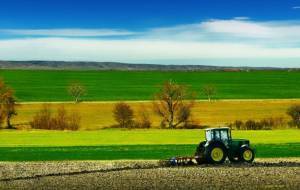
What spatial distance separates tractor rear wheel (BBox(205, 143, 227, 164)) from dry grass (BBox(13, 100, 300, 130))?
5075cm

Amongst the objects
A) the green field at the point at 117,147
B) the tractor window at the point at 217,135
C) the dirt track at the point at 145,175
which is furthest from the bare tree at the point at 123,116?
the tractor window at the point at 217,135

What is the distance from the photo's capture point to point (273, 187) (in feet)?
88.1

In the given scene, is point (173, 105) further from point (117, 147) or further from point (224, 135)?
point (224, 135)

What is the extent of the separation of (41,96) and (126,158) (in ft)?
370

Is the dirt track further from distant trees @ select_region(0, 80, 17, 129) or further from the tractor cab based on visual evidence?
distant trees @ select_region(0, 80, 17, 129)

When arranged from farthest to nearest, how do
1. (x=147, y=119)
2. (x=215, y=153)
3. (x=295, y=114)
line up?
1. (x=147, y=119)
2. (x=295, y=114)
3. (x=215, y=153)

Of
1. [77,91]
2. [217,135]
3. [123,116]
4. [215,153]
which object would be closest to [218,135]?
[217,135]

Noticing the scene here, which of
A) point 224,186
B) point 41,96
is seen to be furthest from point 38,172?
point 41,96

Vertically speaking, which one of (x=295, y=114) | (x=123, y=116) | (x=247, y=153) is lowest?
(x=247, y=153)

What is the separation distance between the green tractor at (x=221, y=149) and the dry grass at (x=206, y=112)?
164ft

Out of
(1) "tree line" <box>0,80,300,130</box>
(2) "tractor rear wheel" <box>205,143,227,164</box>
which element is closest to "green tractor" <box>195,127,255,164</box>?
(2) "tractor rear wheel" <box>205,143,227,164</box>

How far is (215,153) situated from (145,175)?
508cm

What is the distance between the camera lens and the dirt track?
27766 millimetres

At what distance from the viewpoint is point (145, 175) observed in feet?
101
